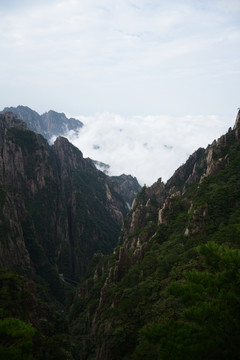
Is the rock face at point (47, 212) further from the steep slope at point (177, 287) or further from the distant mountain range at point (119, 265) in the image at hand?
the steep slope at point (177, 287)

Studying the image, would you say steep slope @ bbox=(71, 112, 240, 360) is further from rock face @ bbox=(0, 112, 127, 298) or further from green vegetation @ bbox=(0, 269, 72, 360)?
rock face @ bbox=(0, 112, 127, 298)

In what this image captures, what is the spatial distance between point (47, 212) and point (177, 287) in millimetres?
115606

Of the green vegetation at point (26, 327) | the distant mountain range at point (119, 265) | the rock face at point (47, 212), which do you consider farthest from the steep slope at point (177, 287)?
the rock face at point (47, 212)

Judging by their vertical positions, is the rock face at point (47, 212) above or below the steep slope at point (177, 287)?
above

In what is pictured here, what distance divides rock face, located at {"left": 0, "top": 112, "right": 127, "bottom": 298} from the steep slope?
2581 cm

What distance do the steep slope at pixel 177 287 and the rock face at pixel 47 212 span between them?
25815mm

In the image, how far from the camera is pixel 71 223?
139125mm

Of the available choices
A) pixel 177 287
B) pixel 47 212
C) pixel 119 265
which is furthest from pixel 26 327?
pixel 47 212

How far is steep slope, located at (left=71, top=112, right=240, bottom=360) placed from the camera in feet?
41.5

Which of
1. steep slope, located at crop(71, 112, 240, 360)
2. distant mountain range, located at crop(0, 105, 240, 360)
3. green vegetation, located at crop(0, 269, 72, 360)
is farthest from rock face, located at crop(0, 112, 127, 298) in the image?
green vegetation, located at crop(0, 269, 72, 360)

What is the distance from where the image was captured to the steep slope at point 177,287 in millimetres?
12664

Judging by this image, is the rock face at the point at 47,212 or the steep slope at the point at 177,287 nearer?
the steep slope at the point at 177,287

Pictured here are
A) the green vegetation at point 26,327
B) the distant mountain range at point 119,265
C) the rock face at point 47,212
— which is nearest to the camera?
the green vegetation at point 26,327

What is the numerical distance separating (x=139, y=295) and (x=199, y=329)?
22168 mm
